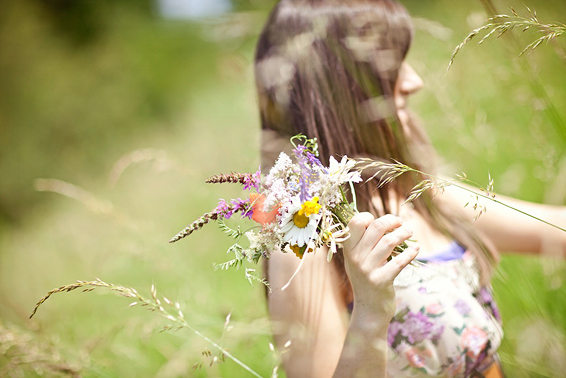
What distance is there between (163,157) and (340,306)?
2.08 feet

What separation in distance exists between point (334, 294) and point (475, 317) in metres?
0.30

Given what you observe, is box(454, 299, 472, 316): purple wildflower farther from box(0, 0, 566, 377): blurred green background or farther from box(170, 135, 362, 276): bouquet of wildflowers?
box(170, 135, 362, 276): bouquet of wildflowers

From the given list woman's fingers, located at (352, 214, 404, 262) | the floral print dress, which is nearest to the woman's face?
the floral print dress

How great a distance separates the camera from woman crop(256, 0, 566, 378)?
0.88m

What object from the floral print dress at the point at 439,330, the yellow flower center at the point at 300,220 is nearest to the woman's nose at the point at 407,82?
the floral print dress at the point at 439,330

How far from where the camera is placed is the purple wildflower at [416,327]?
94 cm

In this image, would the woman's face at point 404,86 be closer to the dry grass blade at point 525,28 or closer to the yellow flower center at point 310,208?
the dry grass blade at point 525,28

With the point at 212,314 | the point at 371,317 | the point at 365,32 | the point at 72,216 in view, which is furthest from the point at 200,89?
the point at 371,317

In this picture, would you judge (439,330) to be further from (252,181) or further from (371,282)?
(252,181)

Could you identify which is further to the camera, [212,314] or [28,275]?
[28,275]

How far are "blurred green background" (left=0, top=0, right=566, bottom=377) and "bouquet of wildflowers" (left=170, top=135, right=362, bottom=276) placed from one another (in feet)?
0.46

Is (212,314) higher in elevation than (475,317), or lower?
lower

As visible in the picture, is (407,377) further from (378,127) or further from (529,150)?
(529,150)

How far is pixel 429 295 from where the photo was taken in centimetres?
96
